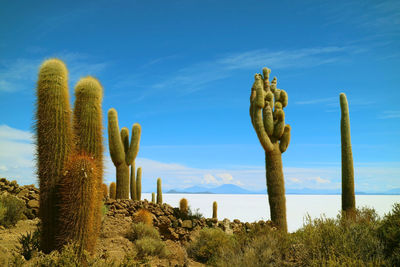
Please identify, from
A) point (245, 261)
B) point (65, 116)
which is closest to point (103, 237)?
point (65, 116)

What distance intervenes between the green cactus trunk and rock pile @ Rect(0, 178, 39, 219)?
10.3 meters

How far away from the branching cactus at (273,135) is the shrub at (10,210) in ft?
35.2

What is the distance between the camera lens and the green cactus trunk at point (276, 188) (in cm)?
1678

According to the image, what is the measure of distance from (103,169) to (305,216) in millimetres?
5584

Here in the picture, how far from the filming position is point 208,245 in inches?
465

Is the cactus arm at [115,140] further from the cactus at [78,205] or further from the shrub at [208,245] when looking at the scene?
the cactus at [78,205]

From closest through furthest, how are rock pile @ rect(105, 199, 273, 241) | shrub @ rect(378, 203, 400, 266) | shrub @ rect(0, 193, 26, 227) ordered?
shrub @ rect(378, 203, 400, 266) → shrub @ rect(0, 193, 26, 227) → rock pile @ rect(105, 199, 273, 241)

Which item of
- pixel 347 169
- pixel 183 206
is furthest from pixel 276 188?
pixel 183 206

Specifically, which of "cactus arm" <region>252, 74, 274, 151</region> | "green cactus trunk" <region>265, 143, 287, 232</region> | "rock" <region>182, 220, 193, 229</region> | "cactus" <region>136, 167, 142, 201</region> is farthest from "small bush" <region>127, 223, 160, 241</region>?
"cactus" <region>136, 167, 142, 201</region>

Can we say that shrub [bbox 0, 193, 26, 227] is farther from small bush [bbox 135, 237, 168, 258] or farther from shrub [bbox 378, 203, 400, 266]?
shrub [bbox 378, 203, 400, 266]

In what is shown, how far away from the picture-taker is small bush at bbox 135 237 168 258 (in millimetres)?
11445

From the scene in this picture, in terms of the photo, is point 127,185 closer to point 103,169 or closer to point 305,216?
point 103,169

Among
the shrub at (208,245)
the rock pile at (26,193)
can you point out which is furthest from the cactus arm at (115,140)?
the shrub at (208,245)

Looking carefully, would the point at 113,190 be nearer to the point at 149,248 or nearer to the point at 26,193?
the point at 26,193
